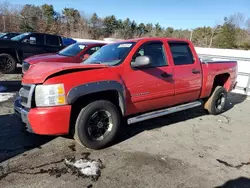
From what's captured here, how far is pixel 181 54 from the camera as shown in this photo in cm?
510

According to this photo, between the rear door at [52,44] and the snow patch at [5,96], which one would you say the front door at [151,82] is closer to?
the snow patch at [5,96]

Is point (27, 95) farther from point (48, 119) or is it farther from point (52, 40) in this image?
point (52, 40)

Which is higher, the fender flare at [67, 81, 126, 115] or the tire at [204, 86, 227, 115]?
the fender flare at [67, 81, 126, 115]

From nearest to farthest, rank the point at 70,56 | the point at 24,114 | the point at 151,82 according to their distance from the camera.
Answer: the point at 24,114 → the point at 151,82 → the point at 70,56

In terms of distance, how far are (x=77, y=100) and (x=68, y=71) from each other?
1.53ft

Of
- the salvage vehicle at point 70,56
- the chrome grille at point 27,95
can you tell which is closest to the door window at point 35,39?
the salvage vehicle at point 70,56

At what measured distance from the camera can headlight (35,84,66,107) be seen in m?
3.29

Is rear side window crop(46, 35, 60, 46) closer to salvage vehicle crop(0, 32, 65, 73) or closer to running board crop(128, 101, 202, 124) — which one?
salvage vehicle crop(0, 32, 65, 73)

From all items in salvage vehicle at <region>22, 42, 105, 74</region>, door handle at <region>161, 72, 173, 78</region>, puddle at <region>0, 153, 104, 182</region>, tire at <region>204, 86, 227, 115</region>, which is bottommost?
puddle at <region>0, 153, 104, 182</region>

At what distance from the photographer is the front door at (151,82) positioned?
4.09 m

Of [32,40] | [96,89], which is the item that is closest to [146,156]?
[96,89]

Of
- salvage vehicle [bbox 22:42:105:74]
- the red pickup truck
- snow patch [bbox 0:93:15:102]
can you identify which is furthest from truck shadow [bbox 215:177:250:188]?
salvage vehicle [bbox 22:42:105:74]

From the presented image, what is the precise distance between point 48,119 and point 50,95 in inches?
13.4

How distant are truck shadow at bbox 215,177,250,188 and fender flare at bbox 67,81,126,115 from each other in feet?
6.20
